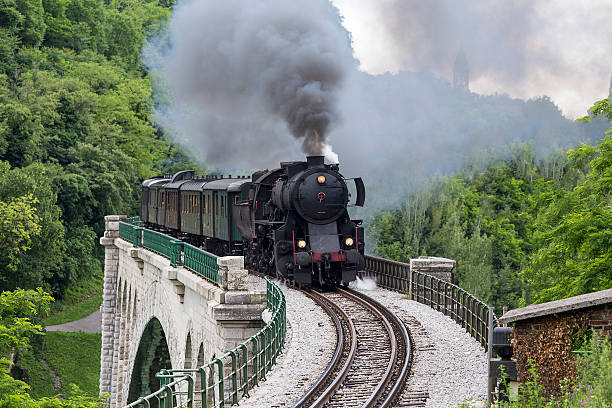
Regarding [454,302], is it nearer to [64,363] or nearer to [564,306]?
[564,306]

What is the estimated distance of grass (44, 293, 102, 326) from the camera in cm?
4382

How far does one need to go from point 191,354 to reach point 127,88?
158 ft

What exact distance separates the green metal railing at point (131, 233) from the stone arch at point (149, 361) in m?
3.08

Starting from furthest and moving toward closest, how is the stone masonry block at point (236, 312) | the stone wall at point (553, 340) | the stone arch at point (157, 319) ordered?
the stone arch at point (157, 319) → the stone masonry block at point (236, 312) → the stone wall at point (553, 340)

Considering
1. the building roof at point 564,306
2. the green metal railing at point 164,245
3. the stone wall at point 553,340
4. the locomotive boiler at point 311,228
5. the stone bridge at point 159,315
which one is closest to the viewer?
the building roof at point 564,306

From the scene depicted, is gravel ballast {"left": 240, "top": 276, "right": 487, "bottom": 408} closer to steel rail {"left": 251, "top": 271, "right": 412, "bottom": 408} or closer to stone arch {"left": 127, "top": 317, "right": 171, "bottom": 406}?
steel rail {"left": 251, "top": 271, "right": 412, "bottom": 408}

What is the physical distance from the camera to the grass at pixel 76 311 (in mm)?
43816

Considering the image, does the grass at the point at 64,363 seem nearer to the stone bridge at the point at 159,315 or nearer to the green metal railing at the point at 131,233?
the stone bridge at the point at 159,315

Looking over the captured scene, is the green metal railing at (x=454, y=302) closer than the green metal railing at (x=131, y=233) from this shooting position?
Yes

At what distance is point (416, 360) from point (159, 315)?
11.7 m

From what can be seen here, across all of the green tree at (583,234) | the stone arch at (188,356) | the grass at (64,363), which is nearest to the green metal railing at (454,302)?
the green tree at (583,234)

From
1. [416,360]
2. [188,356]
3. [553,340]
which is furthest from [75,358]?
[553,340]

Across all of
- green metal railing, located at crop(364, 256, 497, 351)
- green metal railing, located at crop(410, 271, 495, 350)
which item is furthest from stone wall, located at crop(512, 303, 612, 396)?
green metal railing, located at crop(410, 271, 495, 350)

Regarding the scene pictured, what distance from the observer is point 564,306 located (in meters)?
8.49
